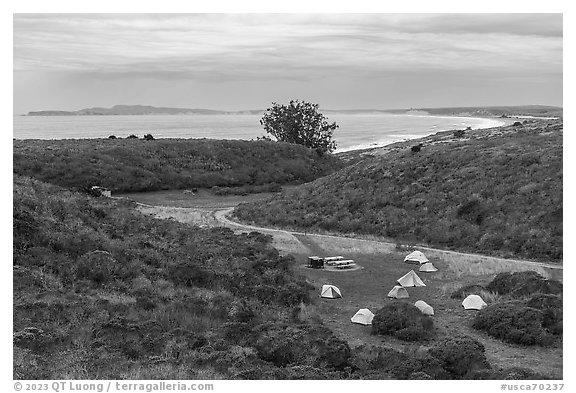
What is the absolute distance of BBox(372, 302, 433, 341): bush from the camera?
21906 millimetres

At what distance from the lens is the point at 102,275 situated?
79.0ft

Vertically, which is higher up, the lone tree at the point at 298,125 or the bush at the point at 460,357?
the lone tree at the point at 298,125

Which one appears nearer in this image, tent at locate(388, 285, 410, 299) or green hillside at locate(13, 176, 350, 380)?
green hillside at locate(13, 176, 350, 380)

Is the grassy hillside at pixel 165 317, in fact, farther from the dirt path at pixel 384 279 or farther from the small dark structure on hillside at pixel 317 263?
the small dark structure on hillside at pixel 317 263

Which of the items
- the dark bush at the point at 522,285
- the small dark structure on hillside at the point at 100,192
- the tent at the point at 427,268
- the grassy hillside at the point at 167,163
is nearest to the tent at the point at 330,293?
the dark bush at the point at 522,285

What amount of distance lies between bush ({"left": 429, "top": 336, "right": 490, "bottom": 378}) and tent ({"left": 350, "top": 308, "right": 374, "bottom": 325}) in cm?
483

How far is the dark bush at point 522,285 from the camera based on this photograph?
86.9 feet

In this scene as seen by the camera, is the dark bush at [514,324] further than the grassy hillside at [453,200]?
No

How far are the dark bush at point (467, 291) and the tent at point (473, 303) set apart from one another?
1.44 meters

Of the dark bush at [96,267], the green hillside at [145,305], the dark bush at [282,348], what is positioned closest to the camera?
the green hillside at [145,305]

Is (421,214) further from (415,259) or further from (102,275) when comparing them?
(102,275)

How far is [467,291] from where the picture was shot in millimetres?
27844

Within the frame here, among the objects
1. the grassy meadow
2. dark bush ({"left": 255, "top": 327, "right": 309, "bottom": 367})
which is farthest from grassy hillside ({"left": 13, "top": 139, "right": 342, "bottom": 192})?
dark bush ({"left": 255, "top": 327, "right": 309, "bottom": 367})

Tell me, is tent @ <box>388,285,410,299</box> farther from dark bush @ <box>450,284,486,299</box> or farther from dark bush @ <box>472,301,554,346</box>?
dark bush @ <box>472,301,554,346</box>
